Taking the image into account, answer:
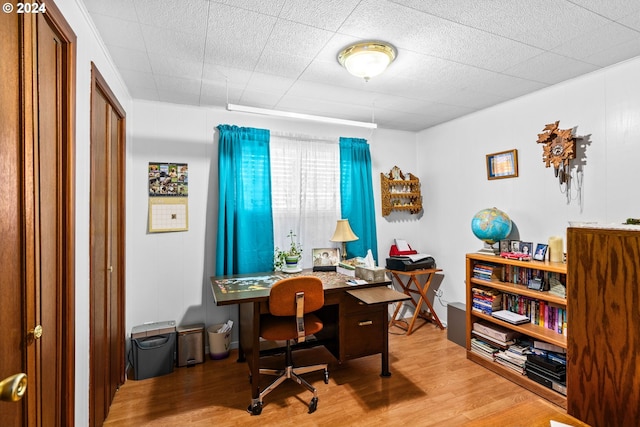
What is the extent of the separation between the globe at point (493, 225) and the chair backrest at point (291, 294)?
5.69 feet

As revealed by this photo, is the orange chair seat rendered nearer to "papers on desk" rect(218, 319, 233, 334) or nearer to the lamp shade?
"papers on desk" rect(218, 319, 233, 334)

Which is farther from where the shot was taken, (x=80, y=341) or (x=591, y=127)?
(x=591, y=127)

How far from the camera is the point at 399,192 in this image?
4.18 m

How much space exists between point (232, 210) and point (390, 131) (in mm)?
2273

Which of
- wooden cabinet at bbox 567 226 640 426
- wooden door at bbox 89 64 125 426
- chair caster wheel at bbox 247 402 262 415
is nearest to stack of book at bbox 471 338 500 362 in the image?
wooden cabinet at bbox 567 226 640 426

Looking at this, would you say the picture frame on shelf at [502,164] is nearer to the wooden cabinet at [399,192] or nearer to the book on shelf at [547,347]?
the wooden cabinet at [399,192]

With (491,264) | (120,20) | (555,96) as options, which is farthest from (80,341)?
(555,96)

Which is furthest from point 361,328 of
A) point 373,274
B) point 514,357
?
point 514,357

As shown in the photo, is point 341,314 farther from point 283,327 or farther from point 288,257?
point 288,257

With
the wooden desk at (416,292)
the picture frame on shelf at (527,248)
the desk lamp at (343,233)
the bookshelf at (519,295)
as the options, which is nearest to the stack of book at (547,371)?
the bookshelf at (519,295)

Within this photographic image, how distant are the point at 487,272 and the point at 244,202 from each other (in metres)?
2.45

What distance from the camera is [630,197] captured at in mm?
2283

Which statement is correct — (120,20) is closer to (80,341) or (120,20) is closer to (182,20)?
(182,20)

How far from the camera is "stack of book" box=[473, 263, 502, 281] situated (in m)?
2.97
